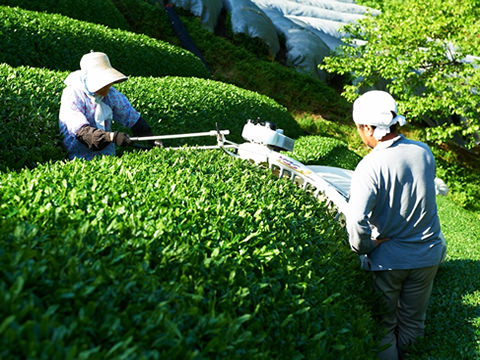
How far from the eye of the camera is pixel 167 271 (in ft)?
6.93

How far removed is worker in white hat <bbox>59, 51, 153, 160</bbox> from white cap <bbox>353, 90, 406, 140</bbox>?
1819 millimetres

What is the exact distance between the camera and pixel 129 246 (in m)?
2.21

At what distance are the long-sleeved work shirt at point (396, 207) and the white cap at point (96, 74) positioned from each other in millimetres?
2137

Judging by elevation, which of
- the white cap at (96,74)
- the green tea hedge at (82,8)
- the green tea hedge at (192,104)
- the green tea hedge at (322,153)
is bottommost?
the green tea hedge at (322,153)

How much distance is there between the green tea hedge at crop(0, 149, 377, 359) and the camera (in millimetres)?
1598

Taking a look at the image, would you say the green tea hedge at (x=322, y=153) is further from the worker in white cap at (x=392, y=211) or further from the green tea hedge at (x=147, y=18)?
the green tea hedge at (x=147, y=18)

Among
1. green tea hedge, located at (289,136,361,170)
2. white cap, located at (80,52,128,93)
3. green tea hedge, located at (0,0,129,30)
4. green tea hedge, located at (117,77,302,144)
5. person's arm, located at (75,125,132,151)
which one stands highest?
green tea hedge, located at (0,0,129,30)

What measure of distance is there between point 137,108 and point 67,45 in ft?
8.29

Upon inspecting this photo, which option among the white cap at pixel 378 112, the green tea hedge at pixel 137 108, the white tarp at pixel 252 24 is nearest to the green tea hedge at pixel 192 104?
the green tea hedge at pixel 137 108

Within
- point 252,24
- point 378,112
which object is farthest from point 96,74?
point 252,24

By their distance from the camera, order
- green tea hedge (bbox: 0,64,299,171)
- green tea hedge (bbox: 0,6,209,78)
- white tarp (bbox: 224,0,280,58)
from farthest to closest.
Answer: white tarp (bbox: 224,0,280,58) < green tea hedge (bbox: 0,6,209,78) < green tea hedge (bbox: 0,64,299,171)

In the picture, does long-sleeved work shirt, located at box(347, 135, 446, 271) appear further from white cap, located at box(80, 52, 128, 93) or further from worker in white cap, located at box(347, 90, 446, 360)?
white cap, located at box(80, 52, 128, 93)

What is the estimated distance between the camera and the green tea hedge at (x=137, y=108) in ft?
15.2

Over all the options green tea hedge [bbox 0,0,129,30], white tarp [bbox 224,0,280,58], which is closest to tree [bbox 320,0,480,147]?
white tarp [bbox 224,0,280,58]
